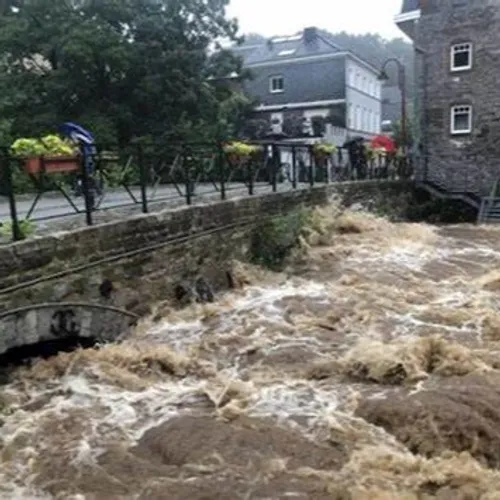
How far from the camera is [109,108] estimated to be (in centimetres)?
2316

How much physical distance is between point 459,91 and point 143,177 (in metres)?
19.4

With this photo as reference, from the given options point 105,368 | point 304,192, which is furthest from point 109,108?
point 105,368

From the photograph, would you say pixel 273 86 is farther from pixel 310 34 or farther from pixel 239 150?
pixel 239 150

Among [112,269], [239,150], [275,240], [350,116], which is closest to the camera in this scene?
[112,269]

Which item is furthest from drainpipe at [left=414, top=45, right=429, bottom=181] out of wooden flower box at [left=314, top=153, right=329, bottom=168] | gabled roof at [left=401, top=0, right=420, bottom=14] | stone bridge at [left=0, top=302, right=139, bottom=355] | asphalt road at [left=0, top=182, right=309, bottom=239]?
stone bridge at [left=0, top=302, right=139, bottom=355]

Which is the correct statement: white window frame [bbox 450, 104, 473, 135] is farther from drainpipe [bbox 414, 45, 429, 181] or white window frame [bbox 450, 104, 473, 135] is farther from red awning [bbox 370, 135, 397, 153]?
red awning [bbox 370, 135, 397, 153]

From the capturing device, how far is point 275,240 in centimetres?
1195

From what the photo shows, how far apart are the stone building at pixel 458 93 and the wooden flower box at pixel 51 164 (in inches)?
784

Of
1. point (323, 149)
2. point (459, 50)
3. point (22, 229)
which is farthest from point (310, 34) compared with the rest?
point (22, 229)

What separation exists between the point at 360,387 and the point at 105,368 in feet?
9.02

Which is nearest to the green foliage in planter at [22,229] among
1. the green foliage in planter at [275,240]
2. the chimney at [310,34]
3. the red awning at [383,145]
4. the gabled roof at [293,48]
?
the green foliage in planter at [275,240]

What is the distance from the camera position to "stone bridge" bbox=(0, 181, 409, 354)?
6469mm

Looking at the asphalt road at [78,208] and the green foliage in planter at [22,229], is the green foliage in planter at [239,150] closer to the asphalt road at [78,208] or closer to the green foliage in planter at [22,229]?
the asphalt road at [78,208]

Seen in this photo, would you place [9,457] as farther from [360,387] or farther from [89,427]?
[360,387]
